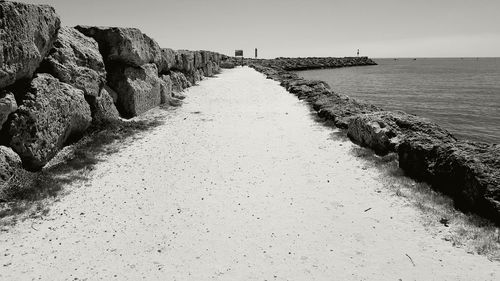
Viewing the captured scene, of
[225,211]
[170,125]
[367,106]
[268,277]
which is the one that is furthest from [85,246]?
[367,106]

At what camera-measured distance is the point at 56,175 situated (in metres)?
8.81

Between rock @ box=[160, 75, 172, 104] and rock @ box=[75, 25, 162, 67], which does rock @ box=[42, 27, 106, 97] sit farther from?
rock @ box=[160, 75, 172, 104]

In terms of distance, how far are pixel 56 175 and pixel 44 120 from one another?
1.66 metres

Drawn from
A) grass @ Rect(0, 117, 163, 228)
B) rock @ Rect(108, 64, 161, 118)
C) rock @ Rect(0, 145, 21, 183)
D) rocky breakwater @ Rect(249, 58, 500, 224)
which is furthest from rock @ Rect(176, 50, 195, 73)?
rock @ Rect(0, 145, 21, 183)

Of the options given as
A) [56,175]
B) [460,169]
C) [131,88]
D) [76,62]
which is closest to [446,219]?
[460,169]

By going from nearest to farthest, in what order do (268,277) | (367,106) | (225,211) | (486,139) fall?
1. (268,277)
2. (225,211)
3. (367,106)
4. (486,139)

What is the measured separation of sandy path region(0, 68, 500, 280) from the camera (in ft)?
17.9

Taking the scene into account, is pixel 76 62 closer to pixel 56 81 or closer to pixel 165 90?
pixel 56 81

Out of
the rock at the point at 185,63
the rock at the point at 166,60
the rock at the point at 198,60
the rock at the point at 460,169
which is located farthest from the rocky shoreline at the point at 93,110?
the rock at the point at 198,60

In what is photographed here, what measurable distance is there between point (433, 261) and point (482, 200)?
2.10m

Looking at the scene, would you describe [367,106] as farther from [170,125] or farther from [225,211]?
[225,211]

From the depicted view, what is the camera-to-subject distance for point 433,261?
5.63m

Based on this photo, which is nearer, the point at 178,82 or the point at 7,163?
the point at 7,163

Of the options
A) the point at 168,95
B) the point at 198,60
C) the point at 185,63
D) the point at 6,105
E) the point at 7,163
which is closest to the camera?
the point at 7,163
